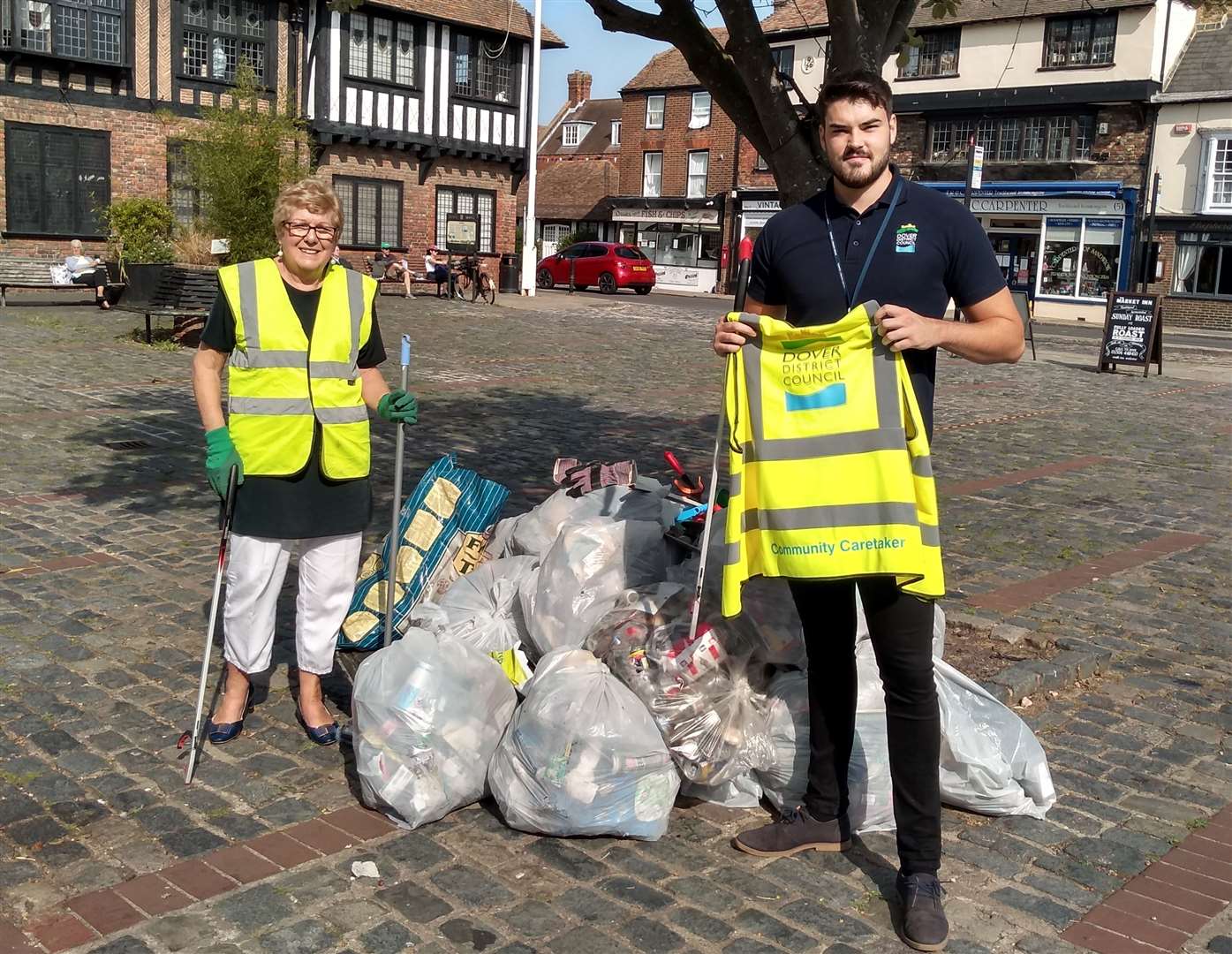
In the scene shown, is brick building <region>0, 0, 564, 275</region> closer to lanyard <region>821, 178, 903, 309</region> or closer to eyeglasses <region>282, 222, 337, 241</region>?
eyeglasses <region>282, 222, 337, 241</region>

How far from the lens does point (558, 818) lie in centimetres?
366

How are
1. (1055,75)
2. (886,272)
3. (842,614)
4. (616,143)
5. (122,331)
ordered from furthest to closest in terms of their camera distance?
1. (616,143)
2. (1055,75)
3. (122,331)
4. (842,614)
5. (886,272)

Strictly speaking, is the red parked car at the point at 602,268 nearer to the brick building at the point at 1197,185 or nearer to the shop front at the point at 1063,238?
the shop front at the point at 1063,238

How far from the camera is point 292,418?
404 cm

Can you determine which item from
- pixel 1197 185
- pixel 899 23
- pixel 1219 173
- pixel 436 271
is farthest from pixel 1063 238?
pixel 899 23

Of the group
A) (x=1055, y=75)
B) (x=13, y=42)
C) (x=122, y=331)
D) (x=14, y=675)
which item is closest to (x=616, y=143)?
(x=1055, y=75)

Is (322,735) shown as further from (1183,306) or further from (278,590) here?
(1183,306)

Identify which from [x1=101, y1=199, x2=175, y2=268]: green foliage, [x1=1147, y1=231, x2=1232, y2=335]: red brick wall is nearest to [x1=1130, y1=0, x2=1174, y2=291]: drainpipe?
[x1=1147, y1=231, x2=1232, y2=335]: red brick wall

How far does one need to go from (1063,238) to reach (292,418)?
124 ft

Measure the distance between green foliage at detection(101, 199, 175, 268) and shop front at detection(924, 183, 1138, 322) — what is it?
22.4 m

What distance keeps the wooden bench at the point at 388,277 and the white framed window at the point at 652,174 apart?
1896 cm

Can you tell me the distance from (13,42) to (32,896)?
26.3m

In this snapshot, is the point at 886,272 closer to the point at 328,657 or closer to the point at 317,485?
the point at 317,485

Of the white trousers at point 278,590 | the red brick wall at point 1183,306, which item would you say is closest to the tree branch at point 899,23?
the white trousers at point 278,590
